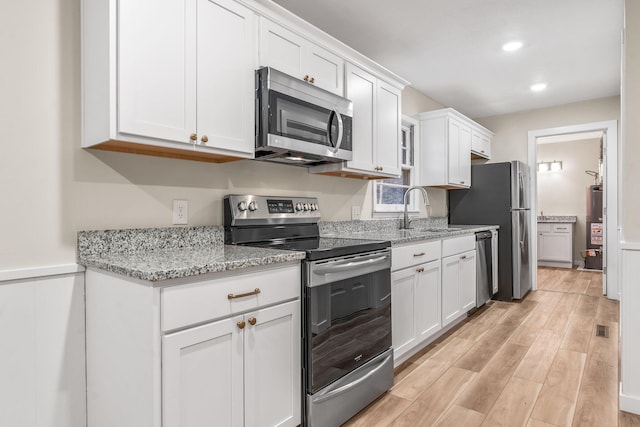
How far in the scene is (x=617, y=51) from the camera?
324 cm

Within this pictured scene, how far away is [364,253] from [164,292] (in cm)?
111

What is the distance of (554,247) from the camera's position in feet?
22.0

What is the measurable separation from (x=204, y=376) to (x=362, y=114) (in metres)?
2.01

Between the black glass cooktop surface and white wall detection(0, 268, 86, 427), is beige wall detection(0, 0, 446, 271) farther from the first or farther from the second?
the black glass cooktop surface

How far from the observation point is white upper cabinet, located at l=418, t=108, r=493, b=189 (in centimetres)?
414

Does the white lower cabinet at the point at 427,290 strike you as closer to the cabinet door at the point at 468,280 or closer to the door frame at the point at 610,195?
the cabinet door at the point at 468,280

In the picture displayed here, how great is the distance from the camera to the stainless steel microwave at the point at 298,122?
1948 millimetres

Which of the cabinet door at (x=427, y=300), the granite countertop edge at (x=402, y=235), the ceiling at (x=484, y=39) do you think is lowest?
the cabinet door at (x=427, y=300)

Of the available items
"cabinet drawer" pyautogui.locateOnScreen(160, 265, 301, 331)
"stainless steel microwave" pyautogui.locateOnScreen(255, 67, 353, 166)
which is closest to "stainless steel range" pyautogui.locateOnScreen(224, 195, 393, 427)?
"cabinet drawer" pyautogui.locateOnScreen(160, 265, 301, 331)

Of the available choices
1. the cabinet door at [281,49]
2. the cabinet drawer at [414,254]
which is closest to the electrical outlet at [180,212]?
the cabinet door at [281,49]

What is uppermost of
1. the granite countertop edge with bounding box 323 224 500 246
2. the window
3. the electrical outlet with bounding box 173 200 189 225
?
the window

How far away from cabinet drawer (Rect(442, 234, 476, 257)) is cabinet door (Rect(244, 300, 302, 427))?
185 cm

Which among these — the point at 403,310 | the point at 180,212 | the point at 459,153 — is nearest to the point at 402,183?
the point at 459,153

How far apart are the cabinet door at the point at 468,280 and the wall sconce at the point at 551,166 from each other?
470 centimetres
